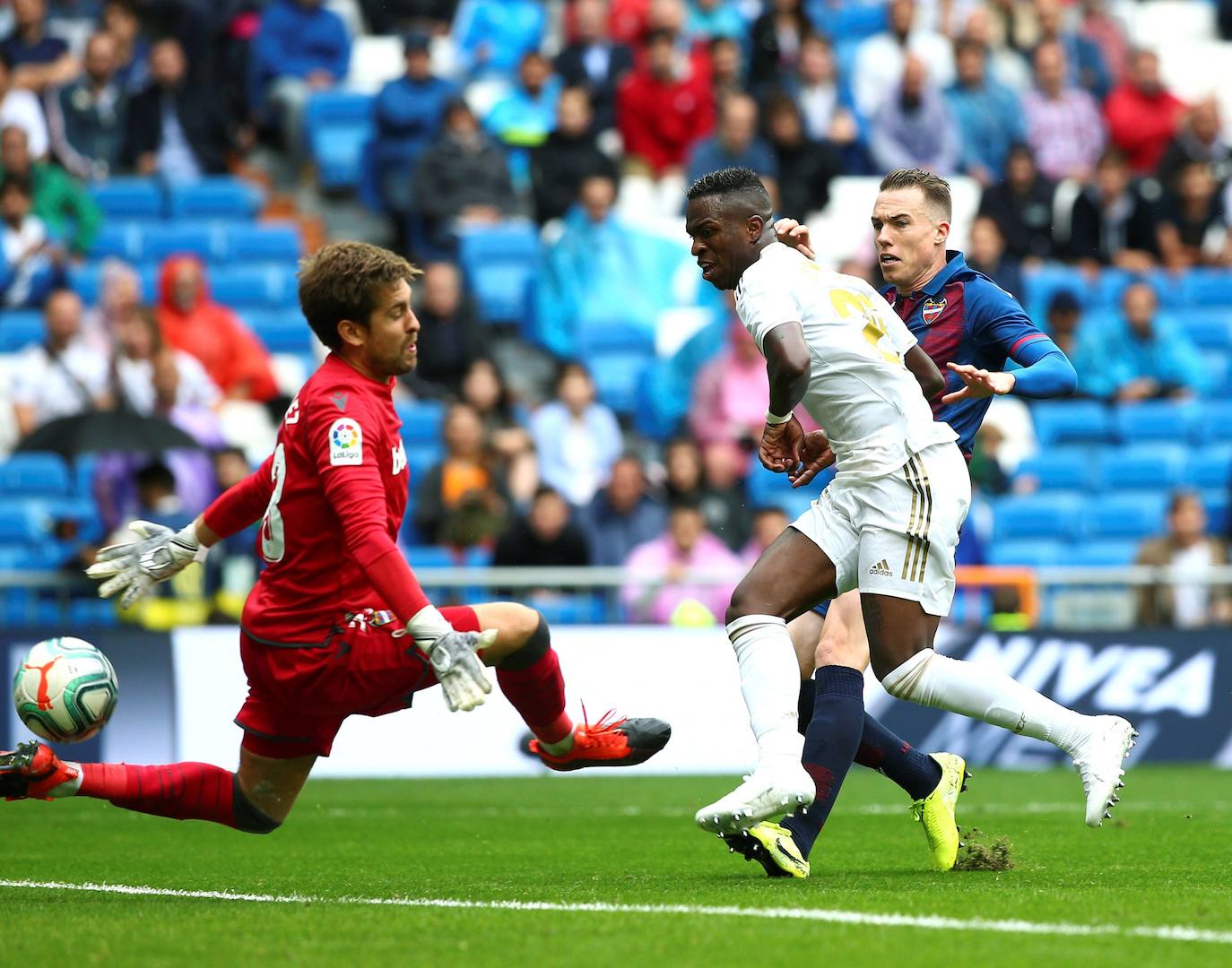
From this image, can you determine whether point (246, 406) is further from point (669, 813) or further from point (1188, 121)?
point (1188, 121)

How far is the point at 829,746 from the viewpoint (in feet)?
20.8

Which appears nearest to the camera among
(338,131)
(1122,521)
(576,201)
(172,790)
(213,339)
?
(172,790)

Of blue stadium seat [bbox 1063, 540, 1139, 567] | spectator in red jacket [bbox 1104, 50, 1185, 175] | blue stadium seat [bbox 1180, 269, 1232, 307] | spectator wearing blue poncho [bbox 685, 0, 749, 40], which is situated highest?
spectator wearing blue poncho [bbox 685, 0, 749, 40]

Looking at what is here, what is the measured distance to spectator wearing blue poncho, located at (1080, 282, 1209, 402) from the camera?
15969mm

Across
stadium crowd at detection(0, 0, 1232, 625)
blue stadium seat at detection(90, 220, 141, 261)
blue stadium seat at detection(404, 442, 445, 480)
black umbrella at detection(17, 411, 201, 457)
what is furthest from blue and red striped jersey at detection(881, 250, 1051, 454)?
blue stadium seat at detection(90, 220, 141, 261)

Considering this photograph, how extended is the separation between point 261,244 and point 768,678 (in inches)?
412

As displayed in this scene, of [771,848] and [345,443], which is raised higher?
[345,443]

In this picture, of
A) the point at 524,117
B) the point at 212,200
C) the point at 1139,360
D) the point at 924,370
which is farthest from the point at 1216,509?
the point at 924,370

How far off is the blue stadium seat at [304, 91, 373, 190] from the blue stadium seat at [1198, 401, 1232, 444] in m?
7.32

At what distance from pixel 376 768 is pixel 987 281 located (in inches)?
266

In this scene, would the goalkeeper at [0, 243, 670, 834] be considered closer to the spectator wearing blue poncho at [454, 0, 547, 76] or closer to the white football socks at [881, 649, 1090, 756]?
the white football socks at [881, 649, 1090, 756]

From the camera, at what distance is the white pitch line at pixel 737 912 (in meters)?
4.74

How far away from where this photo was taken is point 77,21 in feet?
55.7

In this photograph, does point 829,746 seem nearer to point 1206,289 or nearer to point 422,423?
point 422,423
